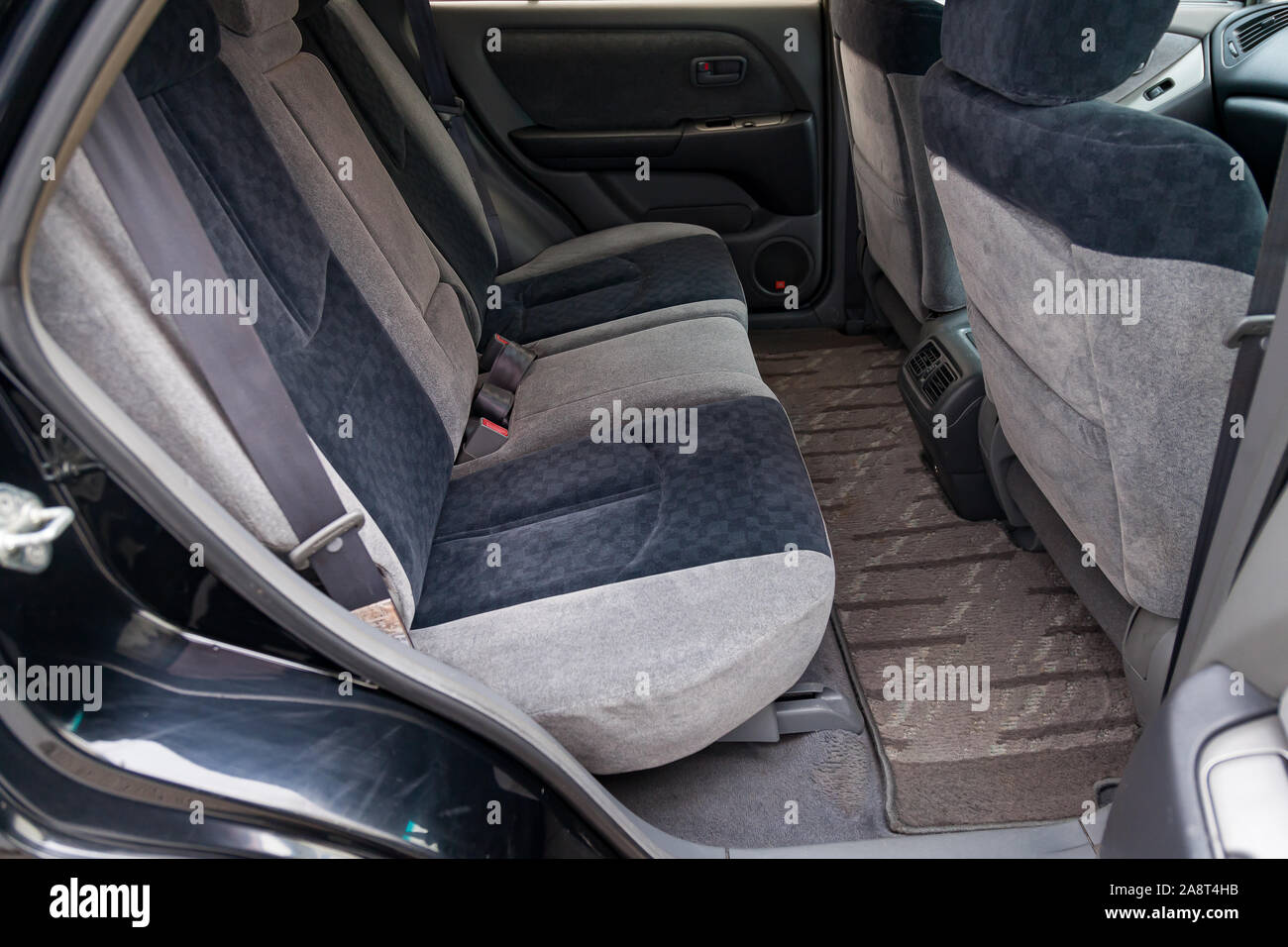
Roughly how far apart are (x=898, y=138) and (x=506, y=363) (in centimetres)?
73

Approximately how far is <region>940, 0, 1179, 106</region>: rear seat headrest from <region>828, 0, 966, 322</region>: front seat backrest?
0.59 metres

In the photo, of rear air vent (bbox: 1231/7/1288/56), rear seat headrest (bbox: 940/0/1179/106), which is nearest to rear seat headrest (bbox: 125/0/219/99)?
rear seat headrest (bbox: 940/0/1179/106)

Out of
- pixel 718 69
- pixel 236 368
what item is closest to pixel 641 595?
pixel 236 368

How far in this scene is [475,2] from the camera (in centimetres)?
210

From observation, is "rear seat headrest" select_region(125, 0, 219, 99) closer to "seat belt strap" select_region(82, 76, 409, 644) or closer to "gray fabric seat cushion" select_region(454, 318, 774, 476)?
"seat belt strap" select_region(82, 76, 409, 644)

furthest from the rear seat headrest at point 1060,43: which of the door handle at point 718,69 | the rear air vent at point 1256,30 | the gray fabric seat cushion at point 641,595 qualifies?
the door handle at point 718,69

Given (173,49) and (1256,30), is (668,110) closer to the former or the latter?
(1256,30)

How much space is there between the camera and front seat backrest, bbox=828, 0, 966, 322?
153cm

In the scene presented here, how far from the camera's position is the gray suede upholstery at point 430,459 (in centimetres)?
79

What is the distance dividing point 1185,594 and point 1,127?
0.98m

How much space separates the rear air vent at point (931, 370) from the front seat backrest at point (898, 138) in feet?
0.28

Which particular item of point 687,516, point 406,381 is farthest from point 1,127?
point 687,516

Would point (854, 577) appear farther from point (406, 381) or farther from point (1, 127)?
point (1, 127)

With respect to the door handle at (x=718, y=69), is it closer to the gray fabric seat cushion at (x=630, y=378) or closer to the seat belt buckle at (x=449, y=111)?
the seat belt buckle at (x=449, y=111)
